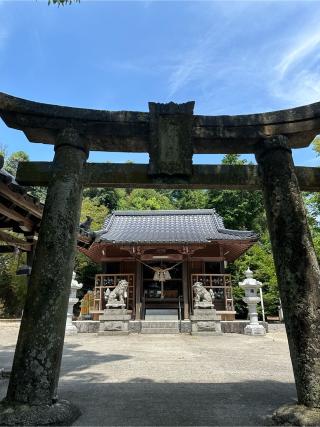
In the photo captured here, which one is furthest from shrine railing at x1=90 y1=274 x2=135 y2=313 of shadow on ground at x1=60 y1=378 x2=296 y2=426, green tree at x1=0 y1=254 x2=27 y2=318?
shadow on ground at x1=60 y1=378 x2=296 y2=426

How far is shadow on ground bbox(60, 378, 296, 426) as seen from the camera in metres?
3.28

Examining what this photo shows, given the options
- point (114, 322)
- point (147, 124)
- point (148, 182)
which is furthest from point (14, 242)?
point (114, 322)

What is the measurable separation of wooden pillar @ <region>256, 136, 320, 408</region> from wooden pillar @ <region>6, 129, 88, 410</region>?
2.23 m

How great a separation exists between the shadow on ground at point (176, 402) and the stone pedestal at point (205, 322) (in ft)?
32.1

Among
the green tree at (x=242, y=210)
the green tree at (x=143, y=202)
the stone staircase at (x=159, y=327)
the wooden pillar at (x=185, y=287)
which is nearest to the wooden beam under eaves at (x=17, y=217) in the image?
the stone staircase at (x=159, y=327)

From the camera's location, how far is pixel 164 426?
3.11 meters

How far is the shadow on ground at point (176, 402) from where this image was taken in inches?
129

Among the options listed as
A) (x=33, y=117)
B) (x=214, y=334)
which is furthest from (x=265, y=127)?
(x=214, y=334)

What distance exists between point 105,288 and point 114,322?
3.25 metres

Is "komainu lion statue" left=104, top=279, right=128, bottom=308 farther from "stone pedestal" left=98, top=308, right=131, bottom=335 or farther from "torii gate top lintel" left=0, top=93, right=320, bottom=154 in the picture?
"torii gate top lintel" left=0, top=93, right=320, bottom=154

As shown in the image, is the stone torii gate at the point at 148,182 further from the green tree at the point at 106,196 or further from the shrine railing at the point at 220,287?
the green tree at the point at 106,196

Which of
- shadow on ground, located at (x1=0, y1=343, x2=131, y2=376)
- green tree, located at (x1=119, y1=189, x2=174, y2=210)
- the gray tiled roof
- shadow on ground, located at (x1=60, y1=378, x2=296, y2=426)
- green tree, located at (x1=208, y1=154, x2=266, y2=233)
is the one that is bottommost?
shadow on ground, located at (x1=60, y1=378, x2=296, y2=426)

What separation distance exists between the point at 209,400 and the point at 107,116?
3568 millimetres

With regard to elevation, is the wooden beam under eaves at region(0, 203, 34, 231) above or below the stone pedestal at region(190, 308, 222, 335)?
above
